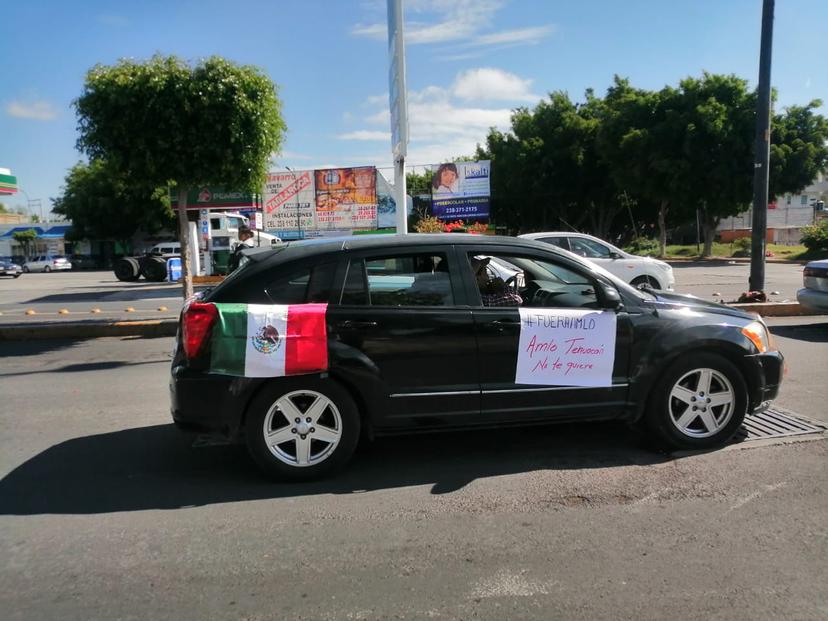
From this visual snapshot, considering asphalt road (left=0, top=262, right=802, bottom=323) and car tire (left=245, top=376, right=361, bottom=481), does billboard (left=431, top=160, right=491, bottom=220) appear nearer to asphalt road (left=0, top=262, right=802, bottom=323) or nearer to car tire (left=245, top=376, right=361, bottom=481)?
asphalt road (left=0, top=262, right=802, bottom=323)

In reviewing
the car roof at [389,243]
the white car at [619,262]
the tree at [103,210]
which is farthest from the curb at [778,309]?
the tree at [103,210]

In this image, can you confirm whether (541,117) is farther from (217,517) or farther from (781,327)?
(217,517)

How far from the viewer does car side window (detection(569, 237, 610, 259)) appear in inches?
531

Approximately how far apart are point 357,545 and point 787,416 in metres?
4.09

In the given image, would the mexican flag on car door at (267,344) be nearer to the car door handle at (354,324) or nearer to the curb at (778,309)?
the car door handle at (354,324)

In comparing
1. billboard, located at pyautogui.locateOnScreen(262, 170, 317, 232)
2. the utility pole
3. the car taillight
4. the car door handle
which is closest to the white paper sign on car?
the car door handle

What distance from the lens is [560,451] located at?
4844 mm

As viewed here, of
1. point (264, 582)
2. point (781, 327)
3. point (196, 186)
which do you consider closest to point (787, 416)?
Answer: point (264, 582)

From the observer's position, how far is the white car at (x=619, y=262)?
13133mm

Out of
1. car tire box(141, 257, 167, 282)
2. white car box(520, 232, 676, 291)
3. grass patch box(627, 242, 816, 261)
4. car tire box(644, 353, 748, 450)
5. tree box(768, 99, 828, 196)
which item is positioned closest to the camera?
car tire box(644, 353, 748, 450)

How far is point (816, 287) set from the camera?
32.2 feet

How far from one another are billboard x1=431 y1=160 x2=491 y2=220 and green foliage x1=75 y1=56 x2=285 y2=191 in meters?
28.7

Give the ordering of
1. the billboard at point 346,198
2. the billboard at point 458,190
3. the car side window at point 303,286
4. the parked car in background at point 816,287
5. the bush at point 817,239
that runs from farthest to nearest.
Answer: the billboard at point 458,190
the bush at point 817,239
the billboard at point 346,198
the parked car in background at point 816,287
the car side window at point 303,286

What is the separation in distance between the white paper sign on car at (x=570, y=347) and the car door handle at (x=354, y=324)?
1064mm
